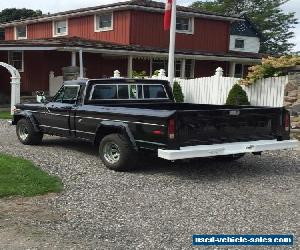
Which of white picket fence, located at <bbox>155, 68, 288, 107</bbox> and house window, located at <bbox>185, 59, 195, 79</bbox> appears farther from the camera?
house window, located at <bbox>185, 59, 195, 79</bbox>

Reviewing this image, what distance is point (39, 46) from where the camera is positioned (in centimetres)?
2312

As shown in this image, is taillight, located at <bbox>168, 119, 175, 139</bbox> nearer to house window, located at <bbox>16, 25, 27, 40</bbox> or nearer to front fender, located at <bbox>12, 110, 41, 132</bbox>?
front fender, located at <bbox>12, 110, 41, 132</bbox>

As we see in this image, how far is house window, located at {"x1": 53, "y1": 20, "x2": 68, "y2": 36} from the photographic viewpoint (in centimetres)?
3272

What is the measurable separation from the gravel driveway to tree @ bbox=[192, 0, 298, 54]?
59419 millimetres

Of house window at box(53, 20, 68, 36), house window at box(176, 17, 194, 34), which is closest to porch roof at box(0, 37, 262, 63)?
house window at box(176, 17, 194, 34)

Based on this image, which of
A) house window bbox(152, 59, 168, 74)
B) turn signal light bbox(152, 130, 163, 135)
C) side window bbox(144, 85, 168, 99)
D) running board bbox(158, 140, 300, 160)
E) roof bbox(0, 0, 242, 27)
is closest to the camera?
running board bbox(158, 140, 300, 160)

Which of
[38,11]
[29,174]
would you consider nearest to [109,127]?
[29,174]

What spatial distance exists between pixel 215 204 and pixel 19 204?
106 inches

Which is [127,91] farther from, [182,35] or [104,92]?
[182,35]

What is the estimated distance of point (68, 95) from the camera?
1021 cm

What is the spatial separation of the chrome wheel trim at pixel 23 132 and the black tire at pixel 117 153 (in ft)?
10.6

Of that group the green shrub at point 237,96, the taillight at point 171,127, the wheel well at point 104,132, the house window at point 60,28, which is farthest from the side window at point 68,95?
the house window at point 60,28

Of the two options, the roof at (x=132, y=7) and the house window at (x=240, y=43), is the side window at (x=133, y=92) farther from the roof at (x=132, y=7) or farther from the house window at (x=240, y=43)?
the house window at (x=240, y=43)

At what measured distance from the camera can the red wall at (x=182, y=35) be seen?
93.0ft
